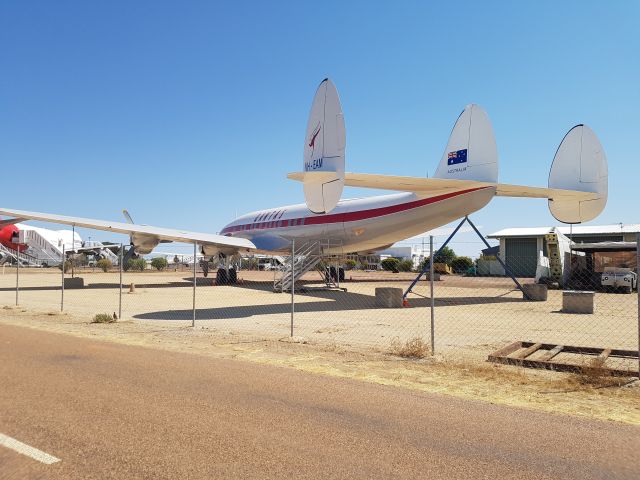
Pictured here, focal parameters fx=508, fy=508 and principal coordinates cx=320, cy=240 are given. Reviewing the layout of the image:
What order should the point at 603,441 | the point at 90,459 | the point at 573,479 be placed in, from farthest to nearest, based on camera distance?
the point at 603,441, the point at 90,459, the point at 573,479

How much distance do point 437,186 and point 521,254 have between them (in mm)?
32621

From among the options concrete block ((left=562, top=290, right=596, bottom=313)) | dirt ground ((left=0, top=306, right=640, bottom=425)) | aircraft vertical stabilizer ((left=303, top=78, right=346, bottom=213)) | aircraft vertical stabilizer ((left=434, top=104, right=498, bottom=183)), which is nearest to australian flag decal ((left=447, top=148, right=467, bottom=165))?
aircraft vertical stabilizer ((left=434, top=104, right=498, bottom=183))

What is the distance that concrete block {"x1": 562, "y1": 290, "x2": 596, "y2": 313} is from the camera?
16000 mm

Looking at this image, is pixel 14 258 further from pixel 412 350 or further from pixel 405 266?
pixel 412 350

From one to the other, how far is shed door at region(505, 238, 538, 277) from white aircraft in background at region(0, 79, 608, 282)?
26131 mm

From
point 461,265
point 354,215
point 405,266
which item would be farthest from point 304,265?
point 405,266

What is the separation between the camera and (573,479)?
379 centimetres

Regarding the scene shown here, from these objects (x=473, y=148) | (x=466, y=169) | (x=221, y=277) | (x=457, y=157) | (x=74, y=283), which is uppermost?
(x=473, y=148)

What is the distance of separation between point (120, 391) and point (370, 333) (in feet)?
23.1

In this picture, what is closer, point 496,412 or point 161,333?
point 496,412

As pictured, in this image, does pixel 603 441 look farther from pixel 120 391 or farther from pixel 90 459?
pixel 120 391

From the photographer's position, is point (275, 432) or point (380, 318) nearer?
point (275, 432)

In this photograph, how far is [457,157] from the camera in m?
18.3

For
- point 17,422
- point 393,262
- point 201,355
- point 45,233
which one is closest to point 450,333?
point 201,355
